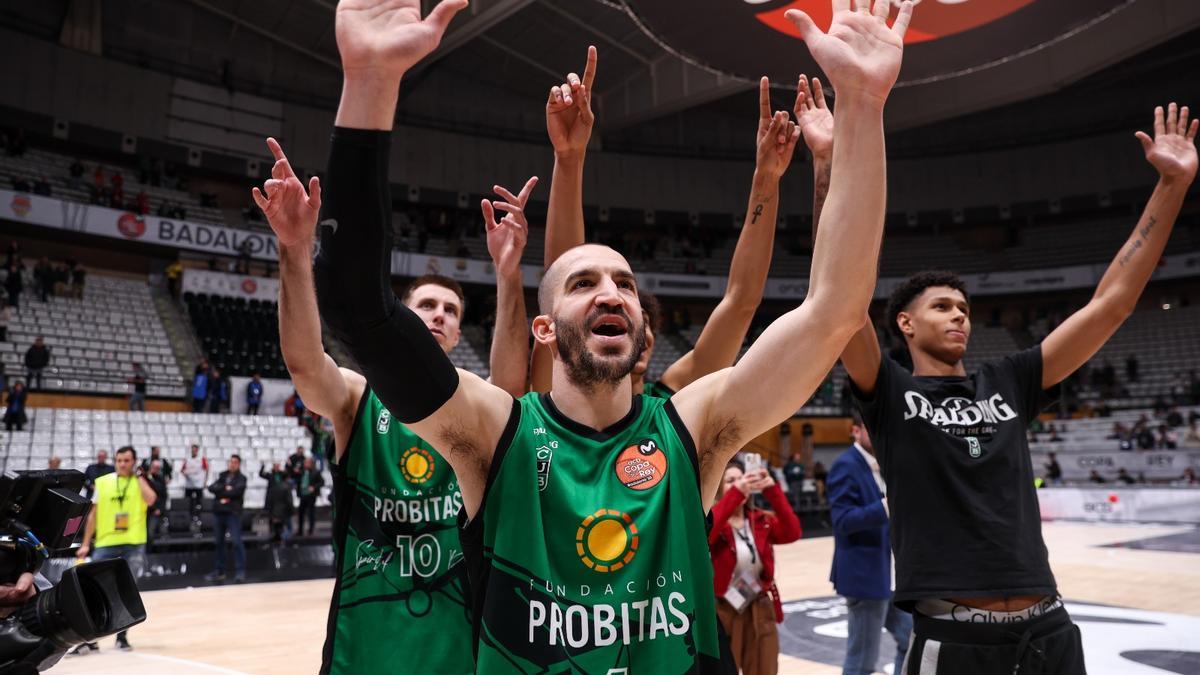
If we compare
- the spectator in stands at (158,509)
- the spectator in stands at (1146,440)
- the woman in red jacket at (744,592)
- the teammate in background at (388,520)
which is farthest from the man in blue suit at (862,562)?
the spectator in stands at (1146,440)

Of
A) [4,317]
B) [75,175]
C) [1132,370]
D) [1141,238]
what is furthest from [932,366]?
[1132,370]

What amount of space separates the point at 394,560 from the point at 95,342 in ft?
65.6

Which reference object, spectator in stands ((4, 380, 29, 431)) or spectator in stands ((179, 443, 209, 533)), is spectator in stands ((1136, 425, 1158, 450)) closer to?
spectator in stands ((179, 443, 209, 533))

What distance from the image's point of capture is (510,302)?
2.71 metres

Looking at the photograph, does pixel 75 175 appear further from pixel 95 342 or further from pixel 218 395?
pixel 218 395

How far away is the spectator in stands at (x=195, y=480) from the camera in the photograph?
13422mm

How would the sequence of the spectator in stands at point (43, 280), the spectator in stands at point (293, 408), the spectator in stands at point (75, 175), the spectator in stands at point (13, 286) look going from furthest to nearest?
the spectator in stands at point (75, 175) → the spectator in stands at point (43, 280) → the spectator in stands at point (293, 408) → the spectator in stands at point (13, 286)

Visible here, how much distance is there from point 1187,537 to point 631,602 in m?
16.1

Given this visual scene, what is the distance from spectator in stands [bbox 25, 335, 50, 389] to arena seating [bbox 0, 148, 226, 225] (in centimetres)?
670

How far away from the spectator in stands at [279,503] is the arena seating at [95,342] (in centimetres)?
658

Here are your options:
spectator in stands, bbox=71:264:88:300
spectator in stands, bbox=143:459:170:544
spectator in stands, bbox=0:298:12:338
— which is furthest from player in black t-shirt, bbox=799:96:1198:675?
spectator in stands, bbox=71:264:88:300

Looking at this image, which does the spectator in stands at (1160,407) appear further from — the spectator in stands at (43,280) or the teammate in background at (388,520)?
the spectator in stands at (43,280)

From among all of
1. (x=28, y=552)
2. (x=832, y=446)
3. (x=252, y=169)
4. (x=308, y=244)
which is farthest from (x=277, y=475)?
(x=832, y=446)

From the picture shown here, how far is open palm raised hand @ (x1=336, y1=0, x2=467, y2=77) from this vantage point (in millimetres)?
1509
